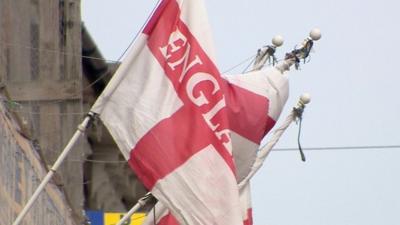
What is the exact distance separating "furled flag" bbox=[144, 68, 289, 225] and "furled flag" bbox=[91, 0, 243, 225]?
1.42m

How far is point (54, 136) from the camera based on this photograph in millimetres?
23000

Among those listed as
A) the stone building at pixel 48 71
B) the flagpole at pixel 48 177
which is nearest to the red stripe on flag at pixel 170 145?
the flagpole at pixel 48 177

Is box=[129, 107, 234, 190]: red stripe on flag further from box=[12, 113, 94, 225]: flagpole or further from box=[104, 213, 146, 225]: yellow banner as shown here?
box=[104, 213, 146, 225]: yellow banner

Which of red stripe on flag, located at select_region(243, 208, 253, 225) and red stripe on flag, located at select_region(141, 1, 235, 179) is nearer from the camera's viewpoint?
red stripe on flag, located at select_region(141, 1, 235, 179)

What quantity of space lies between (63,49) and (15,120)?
5.82 m

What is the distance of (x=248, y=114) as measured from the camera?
18500 mm

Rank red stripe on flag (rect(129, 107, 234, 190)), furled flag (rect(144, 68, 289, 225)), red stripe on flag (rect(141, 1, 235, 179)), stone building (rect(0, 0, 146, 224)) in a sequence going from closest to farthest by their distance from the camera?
red stripe on flag (rect(129, 107, 234, 190)), red stripe on flag (rect(141, 1, 235, 179)), furled flag (rect(144, 68, 289, 225)), stone building (rect(0, 0, 146, 224))

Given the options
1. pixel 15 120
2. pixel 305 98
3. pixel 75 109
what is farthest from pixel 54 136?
pixel 15 120

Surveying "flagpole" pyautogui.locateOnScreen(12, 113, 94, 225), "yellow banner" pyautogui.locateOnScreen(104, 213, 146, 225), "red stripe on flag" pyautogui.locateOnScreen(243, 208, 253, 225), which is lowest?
"red stripe on flag" pyautogui.locateOnScreen(243, 208, 253, 225)

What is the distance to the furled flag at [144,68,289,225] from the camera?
720 inches

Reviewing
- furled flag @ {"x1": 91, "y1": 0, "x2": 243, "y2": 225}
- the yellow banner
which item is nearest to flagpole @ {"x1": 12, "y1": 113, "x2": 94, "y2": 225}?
furled flag @ {"x1": 91, "y1": 0, "x2": 243, "y2": 225}

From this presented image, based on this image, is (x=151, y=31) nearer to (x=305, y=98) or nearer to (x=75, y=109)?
(x=305, y=98)

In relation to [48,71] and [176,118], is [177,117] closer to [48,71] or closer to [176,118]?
[176,118]

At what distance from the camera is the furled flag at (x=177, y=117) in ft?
52.4
